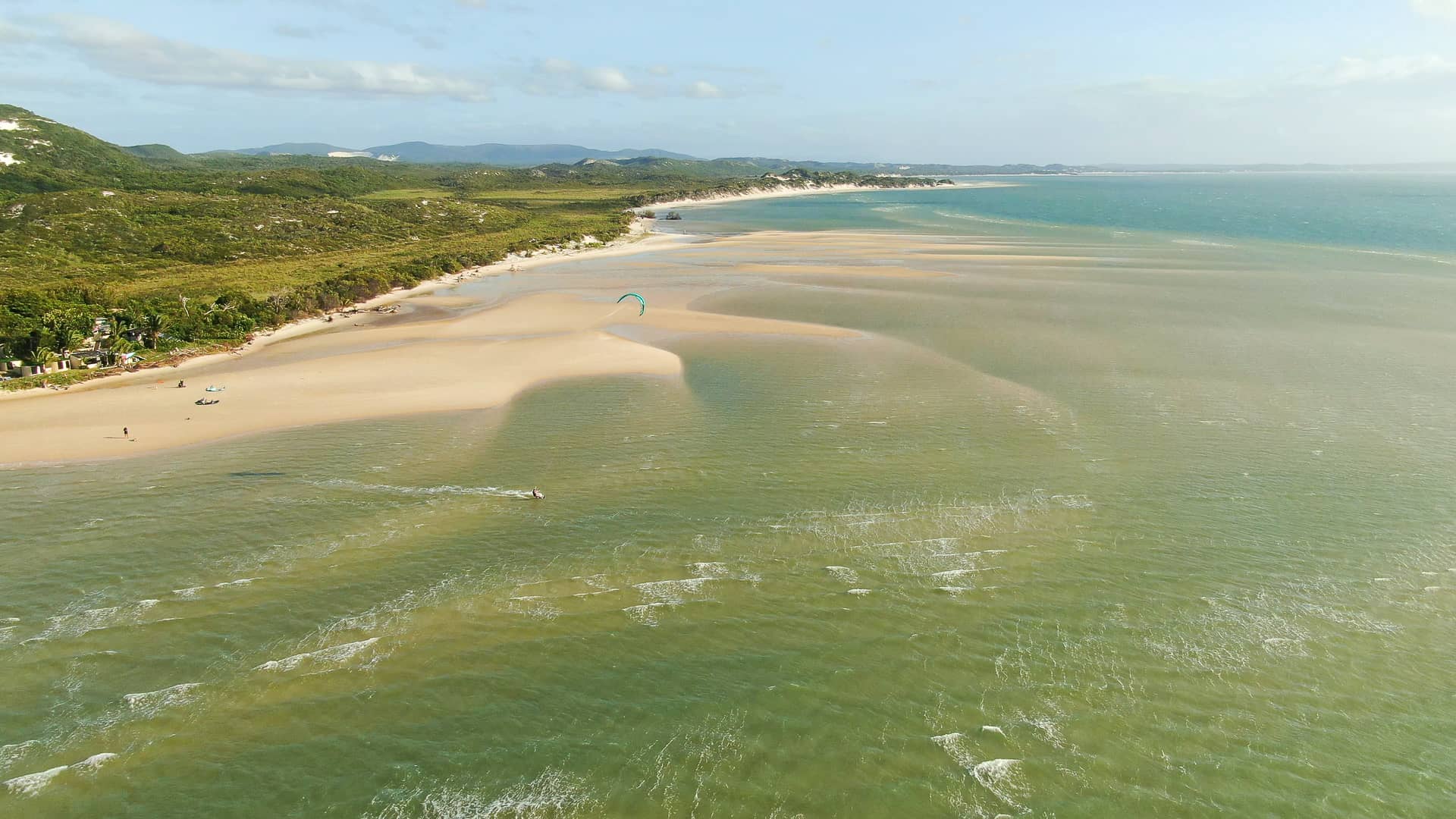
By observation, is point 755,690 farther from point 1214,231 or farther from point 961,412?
point 1214,231

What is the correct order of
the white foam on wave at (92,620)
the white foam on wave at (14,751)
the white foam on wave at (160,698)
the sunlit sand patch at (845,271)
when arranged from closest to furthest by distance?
the white foam on wave at (14,751)
the white foam on wave at (160,698)
the white foam on wave at (92,620)
the sunlit sand patch at (845,271)

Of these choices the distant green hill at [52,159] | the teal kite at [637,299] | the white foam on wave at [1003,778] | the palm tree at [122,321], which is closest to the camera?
the white foam on wave at [1003,778]

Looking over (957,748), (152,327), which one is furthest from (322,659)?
(152,327)

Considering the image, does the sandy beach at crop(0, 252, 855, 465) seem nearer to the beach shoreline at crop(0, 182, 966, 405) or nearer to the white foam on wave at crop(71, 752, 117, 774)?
the beach shoreline at crop(0, 182, 966, 405)

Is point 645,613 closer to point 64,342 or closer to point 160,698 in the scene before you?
point 160,698

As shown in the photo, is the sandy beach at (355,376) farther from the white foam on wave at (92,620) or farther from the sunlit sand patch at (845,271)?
the sunlit sand patch at (845,271)

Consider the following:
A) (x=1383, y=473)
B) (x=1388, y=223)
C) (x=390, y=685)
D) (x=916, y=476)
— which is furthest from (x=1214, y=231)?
(x=390, y=685)

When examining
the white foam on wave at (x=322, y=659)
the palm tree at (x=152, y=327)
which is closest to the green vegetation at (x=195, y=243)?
the palm tree at (x=152, y=327)

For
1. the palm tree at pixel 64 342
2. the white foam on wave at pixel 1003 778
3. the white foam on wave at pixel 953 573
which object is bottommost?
the white foam on wave at pixel 1003 778
